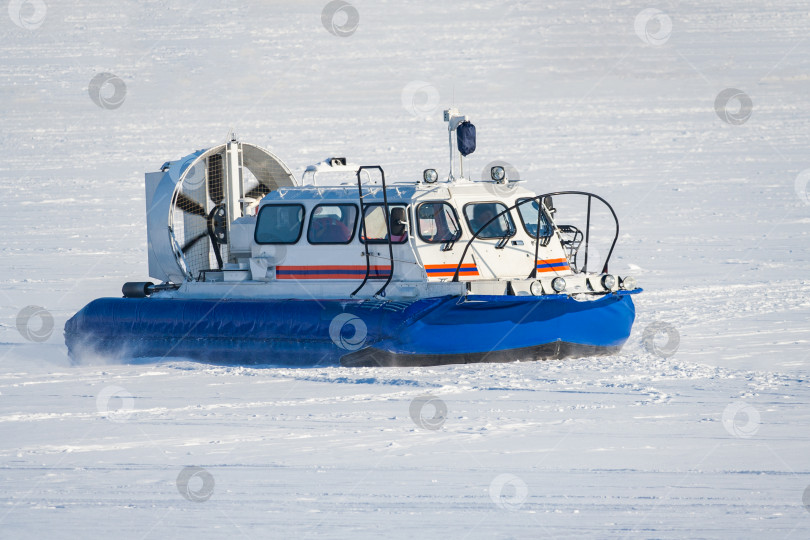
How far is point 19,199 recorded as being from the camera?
23.0m

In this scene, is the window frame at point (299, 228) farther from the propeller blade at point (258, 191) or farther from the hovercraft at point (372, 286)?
the propeller blade at point (258, 191)

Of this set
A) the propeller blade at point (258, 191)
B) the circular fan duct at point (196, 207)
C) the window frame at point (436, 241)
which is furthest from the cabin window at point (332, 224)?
the propeller blade at point (258, 191)

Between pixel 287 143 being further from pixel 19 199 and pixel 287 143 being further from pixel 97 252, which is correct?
pixel 97 252

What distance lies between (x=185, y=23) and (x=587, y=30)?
17280mm

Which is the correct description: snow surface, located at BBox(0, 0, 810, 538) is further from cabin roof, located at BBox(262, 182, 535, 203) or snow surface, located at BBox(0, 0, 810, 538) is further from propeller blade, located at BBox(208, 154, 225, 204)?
propeller blade, located at BBox(208, 154, 225, 204)

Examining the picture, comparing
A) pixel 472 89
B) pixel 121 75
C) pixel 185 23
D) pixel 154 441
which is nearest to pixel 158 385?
pixel 154 441

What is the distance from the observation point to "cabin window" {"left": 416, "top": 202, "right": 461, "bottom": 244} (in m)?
9.99

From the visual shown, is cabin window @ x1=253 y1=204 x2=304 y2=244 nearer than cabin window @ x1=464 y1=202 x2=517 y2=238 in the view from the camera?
No

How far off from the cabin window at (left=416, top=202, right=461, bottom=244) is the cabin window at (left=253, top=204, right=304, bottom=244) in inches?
42.7

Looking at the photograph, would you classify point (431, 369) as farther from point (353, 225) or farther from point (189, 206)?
point (189, 206)

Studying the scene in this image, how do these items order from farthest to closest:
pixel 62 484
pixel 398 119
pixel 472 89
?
1. pixel 472 89
2. pixel 398 119
3. pixel 62 484

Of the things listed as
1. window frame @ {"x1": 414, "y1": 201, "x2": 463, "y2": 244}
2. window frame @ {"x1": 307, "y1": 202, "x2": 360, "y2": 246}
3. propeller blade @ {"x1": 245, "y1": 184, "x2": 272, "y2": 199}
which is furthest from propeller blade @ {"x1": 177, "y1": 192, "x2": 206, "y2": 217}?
window frame @ {"x1": 414, "y1": 201, "x2": 463, "y2": 244}

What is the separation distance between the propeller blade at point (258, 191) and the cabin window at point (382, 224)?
220 centimetres

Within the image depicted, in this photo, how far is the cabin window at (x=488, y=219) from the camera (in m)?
10.0
